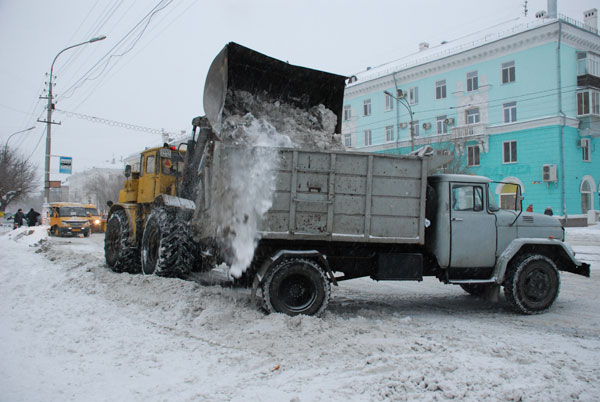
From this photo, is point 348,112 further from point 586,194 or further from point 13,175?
point 13,175

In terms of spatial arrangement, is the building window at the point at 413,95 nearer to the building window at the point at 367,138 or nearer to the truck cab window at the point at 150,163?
the building window at the point at 367,138

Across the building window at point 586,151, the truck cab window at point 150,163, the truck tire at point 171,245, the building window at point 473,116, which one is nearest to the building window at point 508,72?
the building window at point 473,116

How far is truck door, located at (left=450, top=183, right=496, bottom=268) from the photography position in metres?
6.60

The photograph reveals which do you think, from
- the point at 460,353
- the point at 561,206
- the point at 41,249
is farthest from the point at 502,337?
the point at 561,206

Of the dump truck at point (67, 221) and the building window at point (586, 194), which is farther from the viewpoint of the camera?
the building window at point (586, 194)

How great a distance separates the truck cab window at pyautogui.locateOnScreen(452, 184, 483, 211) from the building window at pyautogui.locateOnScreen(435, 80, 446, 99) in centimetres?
2753

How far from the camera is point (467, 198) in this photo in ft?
22.2

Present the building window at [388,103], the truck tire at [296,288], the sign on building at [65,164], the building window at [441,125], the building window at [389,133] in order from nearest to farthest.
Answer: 1. the truck tire at [296,288]
2. the sign on building at [65,164]
3. the building window at [441,125]
4. the building window at [389,133]
5. the building window at [388,103]

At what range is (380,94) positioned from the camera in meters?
36.6

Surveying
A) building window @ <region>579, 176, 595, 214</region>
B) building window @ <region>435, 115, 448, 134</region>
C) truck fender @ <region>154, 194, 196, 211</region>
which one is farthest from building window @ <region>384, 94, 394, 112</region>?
truck fender @ <region>154, 194, 196, 211</region>

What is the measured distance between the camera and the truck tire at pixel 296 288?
232 inches

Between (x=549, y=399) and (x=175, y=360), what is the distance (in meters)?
3.28

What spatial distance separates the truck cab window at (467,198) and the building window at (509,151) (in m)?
24.2

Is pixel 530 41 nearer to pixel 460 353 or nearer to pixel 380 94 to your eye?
pixel 380 94
